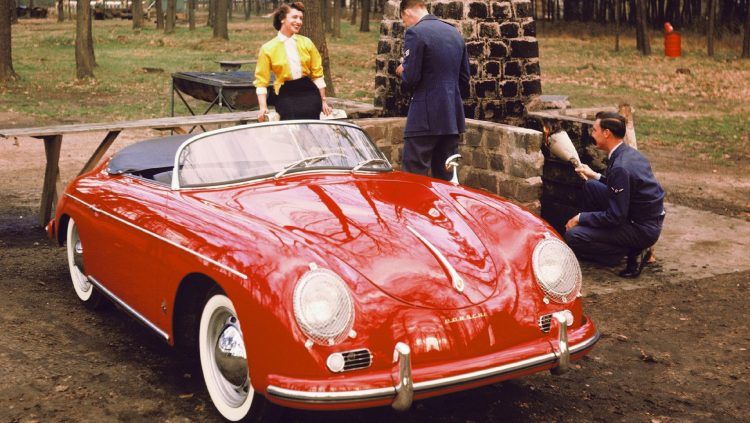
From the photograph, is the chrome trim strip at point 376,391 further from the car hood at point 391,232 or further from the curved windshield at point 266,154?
the curved windshield at point 266,154

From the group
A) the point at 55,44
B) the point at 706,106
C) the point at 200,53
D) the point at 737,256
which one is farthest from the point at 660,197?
the point at 55,44

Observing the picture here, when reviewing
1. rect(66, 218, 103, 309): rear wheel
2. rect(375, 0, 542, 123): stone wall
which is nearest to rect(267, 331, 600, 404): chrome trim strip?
rect(66, 218, 103, 309): rear wheel

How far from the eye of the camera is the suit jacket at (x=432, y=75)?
8031mm

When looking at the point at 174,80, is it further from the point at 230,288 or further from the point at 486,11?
the point at 230,288

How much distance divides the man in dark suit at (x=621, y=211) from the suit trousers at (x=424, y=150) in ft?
4.28

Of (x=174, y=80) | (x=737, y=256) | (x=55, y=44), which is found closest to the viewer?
(x=737, y=256)

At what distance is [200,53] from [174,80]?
17.8 metres

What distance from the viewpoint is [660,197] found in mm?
7332

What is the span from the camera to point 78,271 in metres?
6.63

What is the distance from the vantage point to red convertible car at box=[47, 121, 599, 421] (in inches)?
161

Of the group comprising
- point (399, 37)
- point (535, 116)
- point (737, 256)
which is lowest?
point (737, 256)

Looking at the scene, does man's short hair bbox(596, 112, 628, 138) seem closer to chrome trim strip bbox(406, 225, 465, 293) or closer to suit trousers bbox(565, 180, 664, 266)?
suit trousers bbox(565, 180, 664, 266)

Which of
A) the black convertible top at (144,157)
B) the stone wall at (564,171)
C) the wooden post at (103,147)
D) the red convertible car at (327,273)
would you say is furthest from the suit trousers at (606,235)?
the wooden post at (103,147)

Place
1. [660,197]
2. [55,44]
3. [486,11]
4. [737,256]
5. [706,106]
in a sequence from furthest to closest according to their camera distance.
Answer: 1. [55,44]
2. [706,106]
3. [486,11]
4. [737,256]
5. [660,197]
